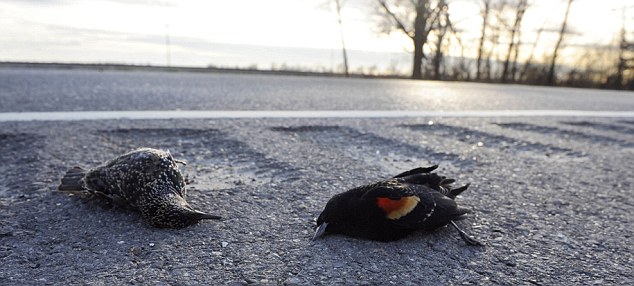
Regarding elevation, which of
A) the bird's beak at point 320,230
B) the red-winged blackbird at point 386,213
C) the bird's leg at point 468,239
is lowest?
the bird's leg at point 468,239

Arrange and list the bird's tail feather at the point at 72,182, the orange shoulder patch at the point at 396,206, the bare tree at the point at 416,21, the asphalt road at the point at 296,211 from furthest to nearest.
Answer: the bare tree at the point at 416,21 < the bird's tail feather at the point at 72,182 < the orange shoulder patch at the point at 396,206 < the asphalt road at the point at 296,211

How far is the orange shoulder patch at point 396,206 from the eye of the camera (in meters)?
1.91

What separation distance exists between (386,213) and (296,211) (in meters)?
0.49

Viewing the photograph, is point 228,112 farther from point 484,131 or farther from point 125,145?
point 484,131

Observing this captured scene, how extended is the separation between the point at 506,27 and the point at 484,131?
23.6 m

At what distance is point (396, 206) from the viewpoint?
1.93 metres

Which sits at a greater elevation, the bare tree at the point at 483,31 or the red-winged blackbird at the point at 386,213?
the bare tree at the point at 483,31

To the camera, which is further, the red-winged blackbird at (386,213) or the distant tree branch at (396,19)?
the distant tree branch at (396,19)

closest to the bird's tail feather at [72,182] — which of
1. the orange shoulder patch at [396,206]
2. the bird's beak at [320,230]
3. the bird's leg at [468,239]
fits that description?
the bird's beak at [320,230]

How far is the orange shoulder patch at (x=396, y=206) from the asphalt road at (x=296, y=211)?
122 mm

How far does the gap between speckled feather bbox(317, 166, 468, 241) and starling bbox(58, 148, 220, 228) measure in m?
0.54

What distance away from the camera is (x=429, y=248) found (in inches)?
75.0

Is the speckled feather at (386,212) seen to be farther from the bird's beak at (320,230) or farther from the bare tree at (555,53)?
the bare tree at (555,53)

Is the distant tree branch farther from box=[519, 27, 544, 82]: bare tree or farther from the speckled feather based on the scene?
the speckled feather
